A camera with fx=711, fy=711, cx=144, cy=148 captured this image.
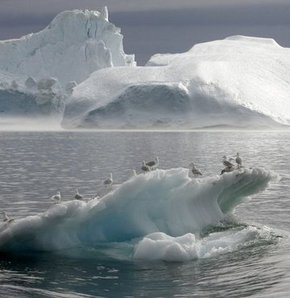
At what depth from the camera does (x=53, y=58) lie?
192375 mm

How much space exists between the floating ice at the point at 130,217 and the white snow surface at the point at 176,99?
145 metres

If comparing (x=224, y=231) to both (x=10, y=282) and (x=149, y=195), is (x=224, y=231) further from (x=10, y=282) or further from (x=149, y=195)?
(x=10, y=282)

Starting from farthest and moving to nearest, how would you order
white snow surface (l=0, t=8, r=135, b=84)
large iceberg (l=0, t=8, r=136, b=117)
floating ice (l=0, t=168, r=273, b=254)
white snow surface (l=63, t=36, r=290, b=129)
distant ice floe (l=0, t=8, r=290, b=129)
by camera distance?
large iceberg (l=0, t=8, r=136, b=117), white snow surface (l=0, t=8, r=135, b=84), distant ice floe (l=0, t=8, r=290, b=129), white snow surface (l=63, t=36, r=290, b=129), floating ice (l=0, t=168, r=273, b=254)

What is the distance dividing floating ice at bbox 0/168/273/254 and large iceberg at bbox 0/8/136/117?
15415 cm

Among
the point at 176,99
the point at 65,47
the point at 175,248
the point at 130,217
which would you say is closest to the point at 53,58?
the point at 65,47

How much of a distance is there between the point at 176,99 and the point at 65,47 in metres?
36.0

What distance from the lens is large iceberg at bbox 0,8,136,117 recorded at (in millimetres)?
178625

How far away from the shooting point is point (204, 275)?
17.3 m

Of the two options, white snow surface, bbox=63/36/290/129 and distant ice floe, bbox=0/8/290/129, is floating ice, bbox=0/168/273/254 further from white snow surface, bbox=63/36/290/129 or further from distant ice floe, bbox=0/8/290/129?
distant ice floe, bbox=0/8/290/129

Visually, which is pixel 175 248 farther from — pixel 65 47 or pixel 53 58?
pixel 53 58

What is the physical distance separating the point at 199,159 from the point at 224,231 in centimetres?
3711

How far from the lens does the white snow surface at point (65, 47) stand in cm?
17738

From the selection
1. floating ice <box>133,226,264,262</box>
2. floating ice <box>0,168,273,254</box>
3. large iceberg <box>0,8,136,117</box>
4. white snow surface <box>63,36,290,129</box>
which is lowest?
floating ice <box>133,226,264,262</box>

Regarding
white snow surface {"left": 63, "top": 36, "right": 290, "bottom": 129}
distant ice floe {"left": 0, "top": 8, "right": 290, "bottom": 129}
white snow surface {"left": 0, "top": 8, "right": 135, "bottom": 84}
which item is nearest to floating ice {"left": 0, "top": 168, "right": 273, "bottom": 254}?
white snow surface {"left": 63, "top": 36, "right": 290, "bottom": 129}
